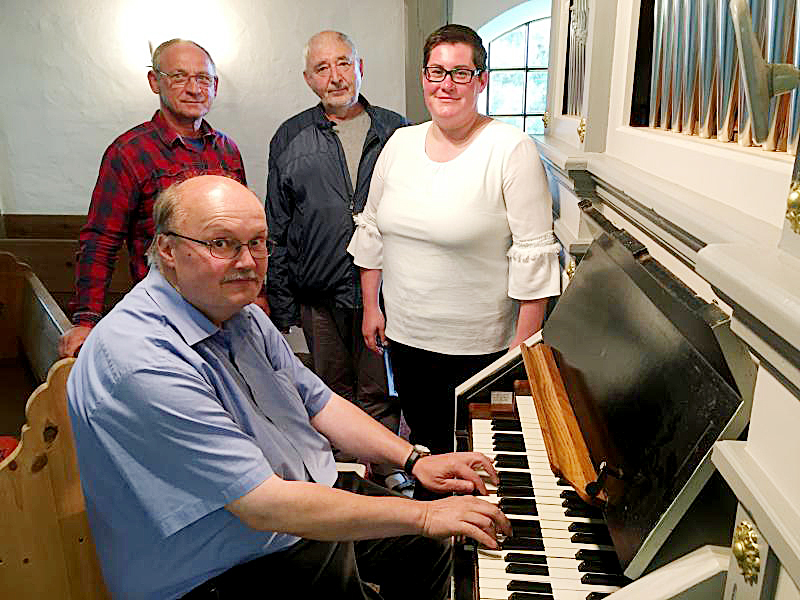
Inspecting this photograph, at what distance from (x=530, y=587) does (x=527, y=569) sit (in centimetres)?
5

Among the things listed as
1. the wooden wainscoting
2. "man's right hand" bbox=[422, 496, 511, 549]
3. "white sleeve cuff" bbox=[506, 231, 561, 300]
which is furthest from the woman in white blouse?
the wooden wainscoting

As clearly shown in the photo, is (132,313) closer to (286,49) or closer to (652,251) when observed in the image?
(652,251)

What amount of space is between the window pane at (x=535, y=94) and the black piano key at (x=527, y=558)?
5895 millimetres

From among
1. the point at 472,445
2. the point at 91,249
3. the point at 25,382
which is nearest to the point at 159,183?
the point at 91,249

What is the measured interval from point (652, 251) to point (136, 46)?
3613 millimetres

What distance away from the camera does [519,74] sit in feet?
21.8

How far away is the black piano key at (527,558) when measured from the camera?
4.35 feet

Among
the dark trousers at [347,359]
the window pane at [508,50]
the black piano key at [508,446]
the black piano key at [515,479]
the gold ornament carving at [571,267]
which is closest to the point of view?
the black piano key at [515,479]

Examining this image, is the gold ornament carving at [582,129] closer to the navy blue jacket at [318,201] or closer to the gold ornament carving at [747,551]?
the navy blue jacket at [318,201]

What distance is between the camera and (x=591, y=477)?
139 centimetres

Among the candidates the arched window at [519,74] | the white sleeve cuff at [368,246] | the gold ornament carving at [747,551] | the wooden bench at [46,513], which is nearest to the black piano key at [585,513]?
the gold ornament carving at [747,551]

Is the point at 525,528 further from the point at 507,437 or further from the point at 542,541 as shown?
the point at 507,437

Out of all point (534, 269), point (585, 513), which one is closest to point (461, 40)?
point (534, 269)

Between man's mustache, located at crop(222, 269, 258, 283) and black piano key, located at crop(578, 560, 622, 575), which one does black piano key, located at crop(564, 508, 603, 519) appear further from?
man's mustache, located at crop(222, 269, 258, 283)
